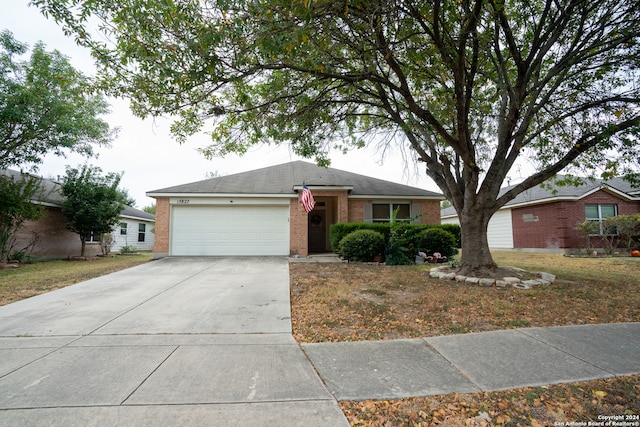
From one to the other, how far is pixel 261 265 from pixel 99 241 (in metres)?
12.9

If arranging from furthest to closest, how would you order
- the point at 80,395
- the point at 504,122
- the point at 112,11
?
the point at 504,122 < the point at 112,11 < the point at 80,395

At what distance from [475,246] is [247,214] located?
9362 millimetres

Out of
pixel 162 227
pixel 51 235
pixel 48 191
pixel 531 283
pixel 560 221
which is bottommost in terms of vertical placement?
pixel 531 283

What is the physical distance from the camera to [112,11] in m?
4.60

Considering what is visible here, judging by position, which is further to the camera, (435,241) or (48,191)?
(48,191)

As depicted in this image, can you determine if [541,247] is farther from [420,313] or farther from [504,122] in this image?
[420,313]

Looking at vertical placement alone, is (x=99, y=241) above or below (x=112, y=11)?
below

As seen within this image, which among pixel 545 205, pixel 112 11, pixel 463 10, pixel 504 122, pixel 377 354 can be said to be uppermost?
pixel 463 10

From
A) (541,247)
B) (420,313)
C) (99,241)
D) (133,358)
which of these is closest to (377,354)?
(420,313)

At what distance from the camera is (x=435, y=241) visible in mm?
11242

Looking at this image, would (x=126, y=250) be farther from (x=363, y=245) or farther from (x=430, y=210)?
(x=430, y=210)

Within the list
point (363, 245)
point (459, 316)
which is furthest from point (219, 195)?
point (459, 316)

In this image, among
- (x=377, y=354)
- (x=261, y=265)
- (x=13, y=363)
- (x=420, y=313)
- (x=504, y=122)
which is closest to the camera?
(x=13, y=363)

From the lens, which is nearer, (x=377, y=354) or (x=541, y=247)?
(x=377, y=354)
